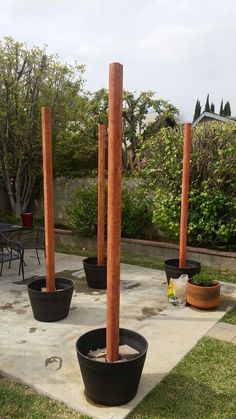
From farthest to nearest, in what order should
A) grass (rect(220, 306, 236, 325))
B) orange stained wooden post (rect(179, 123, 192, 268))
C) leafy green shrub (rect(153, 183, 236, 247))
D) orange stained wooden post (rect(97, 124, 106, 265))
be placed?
leafy green shrub (rect(153, 183, 236, 247)) < orange stained wooden post (rect(97, 124, 106, 265)) < orange stained wooden post (rect(179, 123, 192, 268)) < grass (rect(220, 306, 236, 325))

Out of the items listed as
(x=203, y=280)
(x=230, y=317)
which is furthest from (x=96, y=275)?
(x=230, y=317)

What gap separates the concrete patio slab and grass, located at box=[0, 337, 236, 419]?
3.2 inches

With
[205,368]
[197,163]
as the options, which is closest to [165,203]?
[197,163]

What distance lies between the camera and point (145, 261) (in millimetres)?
7438

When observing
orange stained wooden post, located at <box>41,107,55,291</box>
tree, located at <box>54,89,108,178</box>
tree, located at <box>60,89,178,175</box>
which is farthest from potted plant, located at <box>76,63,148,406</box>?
tree, located at <box>60,89,178,175</box>

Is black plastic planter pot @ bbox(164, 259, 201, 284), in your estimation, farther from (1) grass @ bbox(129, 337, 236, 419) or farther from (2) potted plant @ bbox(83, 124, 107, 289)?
(1) grass @ bbox(129, 337, 236, 419)

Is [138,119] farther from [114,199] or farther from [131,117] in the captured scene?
[114,199]

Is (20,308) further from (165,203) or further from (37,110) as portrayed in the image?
(37,110)

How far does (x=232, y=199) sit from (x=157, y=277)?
6.70 ft

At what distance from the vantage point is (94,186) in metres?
9.14

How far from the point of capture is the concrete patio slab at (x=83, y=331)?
10.1ft

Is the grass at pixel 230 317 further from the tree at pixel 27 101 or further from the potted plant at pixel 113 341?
the tree at pixel 27 101

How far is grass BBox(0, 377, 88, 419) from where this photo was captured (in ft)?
8.89

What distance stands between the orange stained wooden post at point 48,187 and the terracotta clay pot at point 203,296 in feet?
5.84
